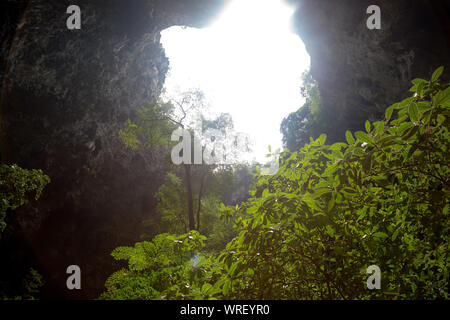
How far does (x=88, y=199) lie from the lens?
15.7 m

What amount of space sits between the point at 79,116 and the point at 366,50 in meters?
16.8

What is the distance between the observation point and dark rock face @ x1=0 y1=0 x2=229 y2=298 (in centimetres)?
1193

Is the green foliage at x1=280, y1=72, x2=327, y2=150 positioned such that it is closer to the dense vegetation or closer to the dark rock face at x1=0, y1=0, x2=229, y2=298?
the dark rock face at x1=0, y1=0, x2=229, y2=298

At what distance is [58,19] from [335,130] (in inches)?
698

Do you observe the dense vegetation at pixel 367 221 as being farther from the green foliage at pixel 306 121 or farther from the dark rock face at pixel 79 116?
the dark rock face at pixel 79 116

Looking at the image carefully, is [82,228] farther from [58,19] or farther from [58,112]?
[58,19]

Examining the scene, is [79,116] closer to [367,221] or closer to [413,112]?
[367,221]

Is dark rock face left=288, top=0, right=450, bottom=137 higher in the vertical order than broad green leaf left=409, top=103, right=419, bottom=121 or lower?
higher

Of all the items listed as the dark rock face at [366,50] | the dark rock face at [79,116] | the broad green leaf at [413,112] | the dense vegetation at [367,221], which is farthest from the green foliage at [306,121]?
the broad green leaf at [413,112]

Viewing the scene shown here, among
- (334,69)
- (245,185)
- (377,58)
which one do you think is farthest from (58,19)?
(245,185)

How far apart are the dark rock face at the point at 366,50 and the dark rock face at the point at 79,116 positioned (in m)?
8.18

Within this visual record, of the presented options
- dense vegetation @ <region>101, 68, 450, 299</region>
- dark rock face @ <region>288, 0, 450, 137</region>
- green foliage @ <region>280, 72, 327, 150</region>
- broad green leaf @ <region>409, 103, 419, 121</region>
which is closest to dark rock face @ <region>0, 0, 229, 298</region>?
dark rock face @ <region>288, 0, 450, 137</region>

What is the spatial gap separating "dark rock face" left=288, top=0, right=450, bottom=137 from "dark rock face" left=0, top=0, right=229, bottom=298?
818cm

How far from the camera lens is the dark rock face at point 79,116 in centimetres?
1193
